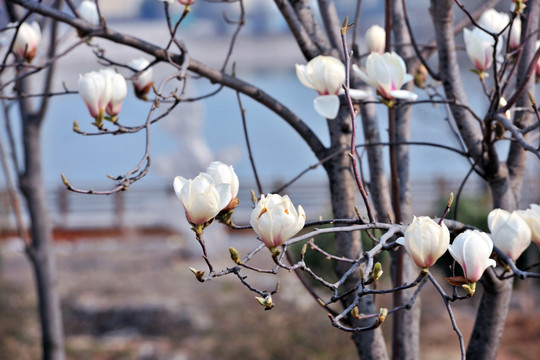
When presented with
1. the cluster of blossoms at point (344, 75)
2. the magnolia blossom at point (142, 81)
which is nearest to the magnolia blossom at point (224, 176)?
the cluster of blossoms at point (344, 75)

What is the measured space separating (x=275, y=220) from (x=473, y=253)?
10.0 inches

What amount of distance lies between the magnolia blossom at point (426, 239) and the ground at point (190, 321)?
8.17 feet

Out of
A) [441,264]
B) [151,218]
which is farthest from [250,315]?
[151,218]

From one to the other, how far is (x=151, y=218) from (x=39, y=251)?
6.88 metres

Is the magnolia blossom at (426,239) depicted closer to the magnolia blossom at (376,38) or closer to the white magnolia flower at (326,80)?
the white magnolia flower at (326,80)

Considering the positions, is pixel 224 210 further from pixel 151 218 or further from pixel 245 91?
pixel 151 218

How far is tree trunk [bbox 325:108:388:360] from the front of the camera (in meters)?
1.25

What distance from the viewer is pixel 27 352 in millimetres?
3768

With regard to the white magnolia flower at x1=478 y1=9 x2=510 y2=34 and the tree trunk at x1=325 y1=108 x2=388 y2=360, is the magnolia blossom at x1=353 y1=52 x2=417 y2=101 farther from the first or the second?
the white magnolia flower at x1=478 y1=9 x2=510 y2=34

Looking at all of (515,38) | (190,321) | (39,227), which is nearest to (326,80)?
(515,38)

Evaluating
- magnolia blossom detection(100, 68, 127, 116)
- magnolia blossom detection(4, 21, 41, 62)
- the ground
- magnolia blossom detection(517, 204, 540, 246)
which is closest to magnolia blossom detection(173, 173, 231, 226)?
magnolia blossom detection(100, 68, 127, 116)

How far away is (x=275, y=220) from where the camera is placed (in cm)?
78

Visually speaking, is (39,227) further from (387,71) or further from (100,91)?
(387,71)

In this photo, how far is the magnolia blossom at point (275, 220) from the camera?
777 mm
